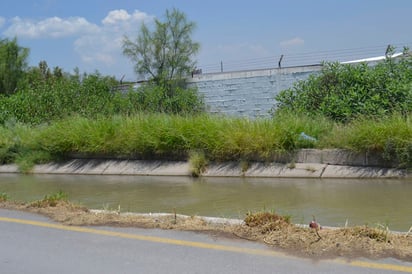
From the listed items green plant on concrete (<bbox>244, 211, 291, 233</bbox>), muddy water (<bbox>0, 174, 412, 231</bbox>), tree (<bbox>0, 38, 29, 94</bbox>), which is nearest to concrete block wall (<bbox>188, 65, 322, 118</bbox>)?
muddy water (<bbox>0, 174, 412, 231</bbox>)

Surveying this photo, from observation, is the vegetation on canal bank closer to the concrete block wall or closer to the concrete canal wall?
the concrete canal wall

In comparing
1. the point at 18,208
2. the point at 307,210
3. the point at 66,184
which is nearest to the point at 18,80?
the point at 66,184

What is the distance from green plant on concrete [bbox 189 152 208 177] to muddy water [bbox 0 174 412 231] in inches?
11.6

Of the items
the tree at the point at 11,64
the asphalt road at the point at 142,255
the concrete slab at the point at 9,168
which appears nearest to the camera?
the asphalt road at the point at 142,255

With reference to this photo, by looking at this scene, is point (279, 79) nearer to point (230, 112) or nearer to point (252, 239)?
point (230, 112)

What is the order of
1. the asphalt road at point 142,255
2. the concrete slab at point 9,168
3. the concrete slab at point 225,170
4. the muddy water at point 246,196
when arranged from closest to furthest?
the asphalt road at point 142,255
the muddy water at point 246,196
the concrete slab at point 225,170
the concrete slab at point 9,168

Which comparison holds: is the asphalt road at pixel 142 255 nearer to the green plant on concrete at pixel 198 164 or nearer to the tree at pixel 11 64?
the green plant on concrete at pixel 198 164

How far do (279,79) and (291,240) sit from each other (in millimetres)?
11825

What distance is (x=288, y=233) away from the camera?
5.71m

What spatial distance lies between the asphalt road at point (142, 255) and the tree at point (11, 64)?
26.6 meters

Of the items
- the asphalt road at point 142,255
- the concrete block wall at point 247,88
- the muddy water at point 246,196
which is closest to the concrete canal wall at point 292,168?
the muddy water at point 246,196

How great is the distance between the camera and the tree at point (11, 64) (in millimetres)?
31312

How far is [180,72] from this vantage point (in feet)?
68.3

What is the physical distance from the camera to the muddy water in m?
7.58
